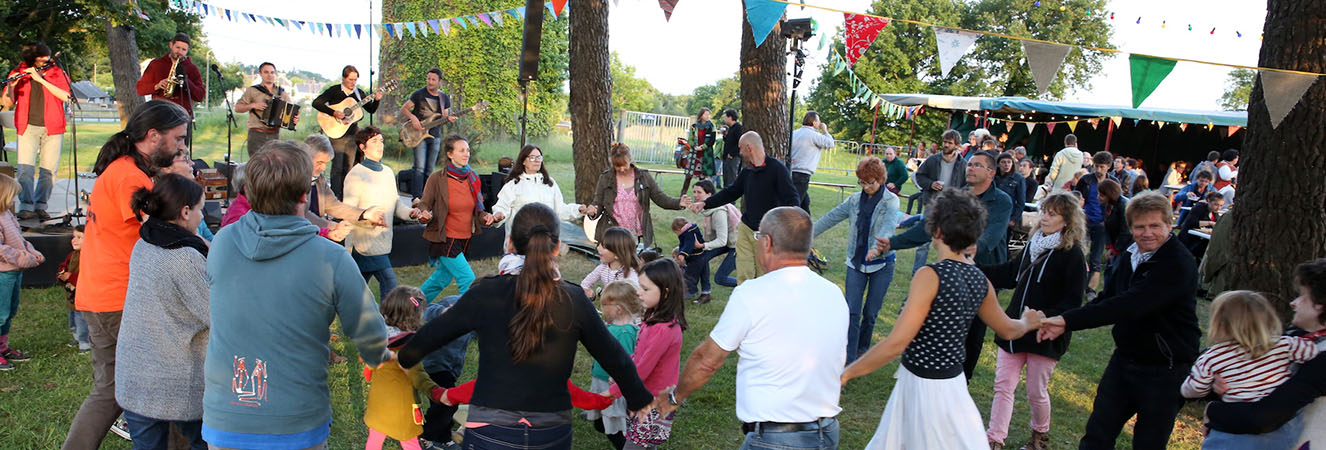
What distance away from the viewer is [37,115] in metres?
8.37

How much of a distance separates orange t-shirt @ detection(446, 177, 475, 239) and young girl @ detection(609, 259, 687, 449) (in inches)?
107

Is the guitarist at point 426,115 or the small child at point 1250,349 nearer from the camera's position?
the small child at point 1250,349

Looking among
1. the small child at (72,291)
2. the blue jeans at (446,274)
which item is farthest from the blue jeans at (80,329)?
the blue jeans at (446,274)

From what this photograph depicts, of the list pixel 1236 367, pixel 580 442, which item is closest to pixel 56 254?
pixel 580 442

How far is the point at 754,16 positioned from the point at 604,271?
8.63ft

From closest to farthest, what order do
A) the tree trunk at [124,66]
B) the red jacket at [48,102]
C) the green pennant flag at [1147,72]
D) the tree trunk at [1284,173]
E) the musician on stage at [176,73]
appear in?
the tree trunk at [1284,173], the green pennant flag at [1147,72], the red jacket at [48,102], the musician on stage at [176,73], the tree trunk at [124,66]

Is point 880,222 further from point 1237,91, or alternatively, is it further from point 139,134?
point 1237,91

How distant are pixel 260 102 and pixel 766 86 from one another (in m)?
6.06

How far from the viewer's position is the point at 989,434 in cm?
433

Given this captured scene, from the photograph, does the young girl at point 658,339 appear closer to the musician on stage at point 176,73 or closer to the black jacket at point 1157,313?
the black jacket at point 1157,313

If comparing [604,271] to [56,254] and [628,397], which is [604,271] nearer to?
[628,397]

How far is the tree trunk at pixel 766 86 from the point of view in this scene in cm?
998

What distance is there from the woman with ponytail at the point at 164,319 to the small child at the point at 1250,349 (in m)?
3.88

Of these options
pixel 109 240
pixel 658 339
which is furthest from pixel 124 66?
pixel 658 339
